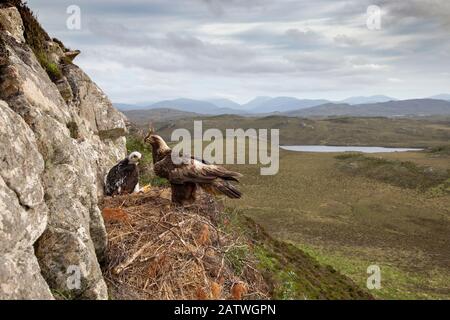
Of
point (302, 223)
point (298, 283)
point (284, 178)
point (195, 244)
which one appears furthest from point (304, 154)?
point (195, 244)

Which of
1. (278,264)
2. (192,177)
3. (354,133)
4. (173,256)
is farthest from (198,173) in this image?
(354,133)

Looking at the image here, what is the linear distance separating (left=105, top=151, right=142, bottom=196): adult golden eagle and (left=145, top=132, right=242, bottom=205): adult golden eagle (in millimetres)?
974

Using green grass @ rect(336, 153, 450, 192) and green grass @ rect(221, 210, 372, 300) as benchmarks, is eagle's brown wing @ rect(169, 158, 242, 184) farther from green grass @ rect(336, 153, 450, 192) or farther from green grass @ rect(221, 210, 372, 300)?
green grass @ rect(336, 153, 450, 192)

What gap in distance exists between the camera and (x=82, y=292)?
17.2 ft

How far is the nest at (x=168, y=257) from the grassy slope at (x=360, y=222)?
56.3ft

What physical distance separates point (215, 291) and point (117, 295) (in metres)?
1.56

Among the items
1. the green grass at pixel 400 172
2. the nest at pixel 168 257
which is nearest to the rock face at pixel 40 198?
the nest at pixel 168 257

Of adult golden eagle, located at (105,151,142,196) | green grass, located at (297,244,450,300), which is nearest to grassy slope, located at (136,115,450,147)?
green grass, located at (297,244,450,300)

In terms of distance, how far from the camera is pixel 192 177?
29.6 feet

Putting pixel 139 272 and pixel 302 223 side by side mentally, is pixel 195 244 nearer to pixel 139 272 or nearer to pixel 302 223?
pixel 139 272

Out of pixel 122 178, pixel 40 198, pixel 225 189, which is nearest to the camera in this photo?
pixel 40 198

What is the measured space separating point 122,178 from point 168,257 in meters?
3.60

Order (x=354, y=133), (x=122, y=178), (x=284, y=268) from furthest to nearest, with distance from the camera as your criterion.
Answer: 1. (x=354, y=133)
2. (x=284, y=268)
3. (x=122, y=178)

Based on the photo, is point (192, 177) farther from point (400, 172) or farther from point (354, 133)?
point (354, 133)
